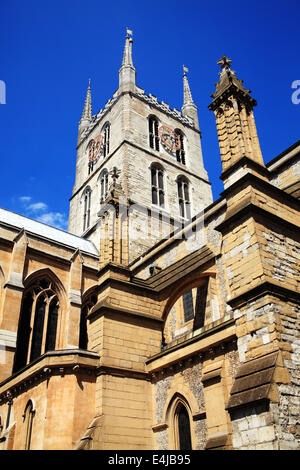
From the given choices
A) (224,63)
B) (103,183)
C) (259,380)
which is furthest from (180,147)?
(259,380)

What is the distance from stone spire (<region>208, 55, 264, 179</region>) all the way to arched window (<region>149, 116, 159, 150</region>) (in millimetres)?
23035

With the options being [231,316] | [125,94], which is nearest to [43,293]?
[231,316]

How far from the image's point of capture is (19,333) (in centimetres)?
1942

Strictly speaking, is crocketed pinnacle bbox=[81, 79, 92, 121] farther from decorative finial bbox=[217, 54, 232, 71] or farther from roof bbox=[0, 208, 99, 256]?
decorative finial bbox=[217, 54, 232, 71]

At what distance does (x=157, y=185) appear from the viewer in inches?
1289

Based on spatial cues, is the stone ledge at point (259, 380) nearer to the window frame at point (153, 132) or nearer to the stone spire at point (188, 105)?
the window frame at point (153, 132)

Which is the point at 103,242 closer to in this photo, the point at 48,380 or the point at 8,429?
the point at 48,380

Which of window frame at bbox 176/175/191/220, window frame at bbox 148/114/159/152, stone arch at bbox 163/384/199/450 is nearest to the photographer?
stone arch at bbox 163/384/199/450

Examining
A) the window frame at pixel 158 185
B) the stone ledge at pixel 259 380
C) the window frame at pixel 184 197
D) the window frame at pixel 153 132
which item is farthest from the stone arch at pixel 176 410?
the window frame at pixel 153 132

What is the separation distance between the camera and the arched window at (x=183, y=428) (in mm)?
10805

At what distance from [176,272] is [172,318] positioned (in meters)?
2.52

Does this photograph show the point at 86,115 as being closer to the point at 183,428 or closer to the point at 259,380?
the point at 183,428

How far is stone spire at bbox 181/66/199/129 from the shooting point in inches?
1625

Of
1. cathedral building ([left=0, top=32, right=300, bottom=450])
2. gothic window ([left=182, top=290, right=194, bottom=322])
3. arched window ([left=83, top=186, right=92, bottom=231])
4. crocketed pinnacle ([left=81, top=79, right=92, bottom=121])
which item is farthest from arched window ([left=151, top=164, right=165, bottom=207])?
gothic window ([left=182, top=290, right=194, bottom=322])
